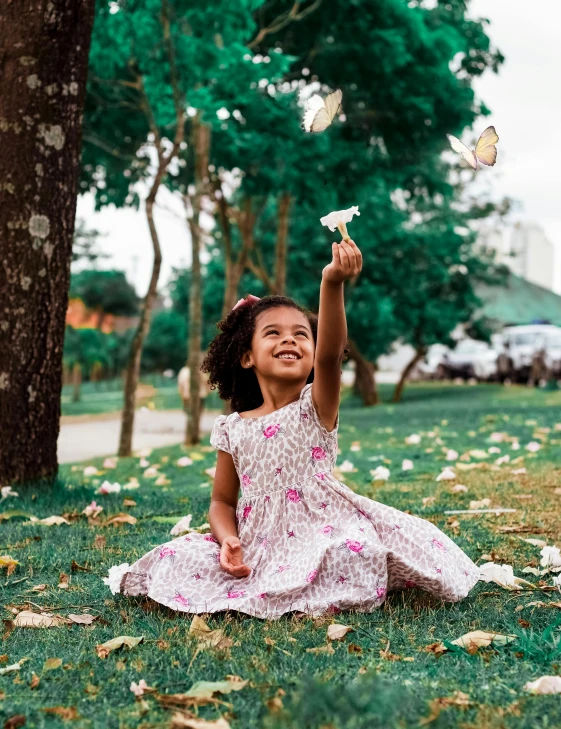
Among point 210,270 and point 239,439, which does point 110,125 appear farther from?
point 210,270

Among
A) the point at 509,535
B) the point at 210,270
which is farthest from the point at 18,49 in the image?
the point at 210,270

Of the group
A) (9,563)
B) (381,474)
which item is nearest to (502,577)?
(9,563)

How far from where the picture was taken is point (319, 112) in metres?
2.69

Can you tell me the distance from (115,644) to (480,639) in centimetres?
104

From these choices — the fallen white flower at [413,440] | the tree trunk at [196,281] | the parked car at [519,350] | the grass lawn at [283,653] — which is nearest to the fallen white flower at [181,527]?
the grass lawn at [283,653]

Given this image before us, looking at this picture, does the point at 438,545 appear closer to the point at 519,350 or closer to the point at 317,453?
the point at 317,453

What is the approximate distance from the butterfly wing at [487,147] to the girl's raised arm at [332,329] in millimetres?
459

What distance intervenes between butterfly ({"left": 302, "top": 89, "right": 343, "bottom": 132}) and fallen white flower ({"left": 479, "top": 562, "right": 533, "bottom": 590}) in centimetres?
167

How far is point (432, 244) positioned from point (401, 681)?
2054cm

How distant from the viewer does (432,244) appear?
72.5 ft

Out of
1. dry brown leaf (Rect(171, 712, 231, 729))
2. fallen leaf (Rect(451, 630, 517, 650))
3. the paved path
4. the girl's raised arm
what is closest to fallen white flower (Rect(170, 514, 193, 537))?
the girl's raised arm

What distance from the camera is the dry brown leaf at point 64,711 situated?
2.08 meters

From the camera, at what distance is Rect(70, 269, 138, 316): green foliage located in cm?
4003

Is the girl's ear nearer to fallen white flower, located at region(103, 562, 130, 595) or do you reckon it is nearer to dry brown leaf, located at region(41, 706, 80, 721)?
fallen white flower, located at region(103, 562, 130, 595)
